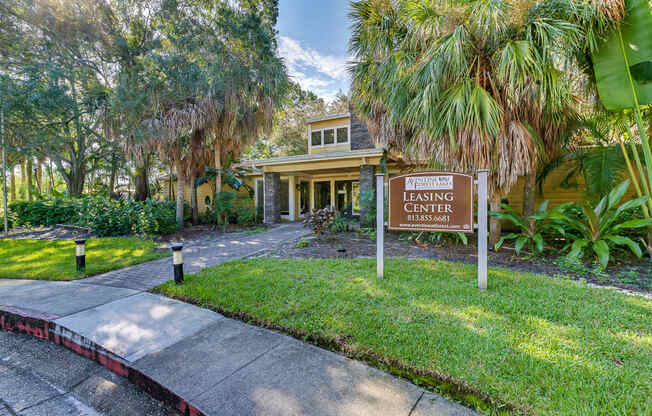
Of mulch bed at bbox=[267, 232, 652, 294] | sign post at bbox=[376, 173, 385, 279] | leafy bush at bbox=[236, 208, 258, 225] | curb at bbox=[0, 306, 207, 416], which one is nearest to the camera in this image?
curb at bbox=[0, 306, 207, 416]

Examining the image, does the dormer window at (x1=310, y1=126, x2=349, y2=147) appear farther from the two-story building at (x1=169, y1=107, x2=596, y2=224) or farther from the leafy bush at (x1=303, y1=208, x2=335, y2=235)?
the leafy bush at (x1=303, y1=208, x2=335, y2=235)

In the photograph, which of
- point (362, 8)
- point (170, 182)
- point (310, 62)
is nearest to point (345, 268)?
point (362, 8)

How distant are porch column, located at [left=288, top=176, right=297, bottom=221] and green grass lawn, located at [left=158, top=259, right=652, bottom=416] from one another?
9.75 metres

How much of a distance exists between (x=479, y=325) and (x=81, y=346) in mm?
4386

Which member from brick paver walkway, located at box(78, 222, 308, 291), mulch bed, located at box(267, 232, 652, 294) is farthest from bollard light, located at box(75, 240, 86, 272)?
mulch bed, located at box(267, 232, 652, 294)

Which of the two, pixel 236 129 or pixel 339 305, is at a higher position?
pixel 236 129

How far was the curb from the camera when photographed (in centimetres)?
221

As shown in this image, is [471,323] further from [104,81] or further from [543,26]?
[104,81]

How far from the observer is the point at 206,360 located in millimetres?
2586

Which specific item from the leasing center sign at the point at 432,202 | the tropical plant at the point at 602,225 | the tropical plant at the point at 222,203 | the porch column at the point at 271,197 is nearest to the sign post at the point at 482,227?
the leasing center sign at the point at 432,202

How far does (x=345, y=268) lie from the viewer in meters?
5.30

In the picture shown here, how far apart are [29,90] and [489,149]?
50.4 ft

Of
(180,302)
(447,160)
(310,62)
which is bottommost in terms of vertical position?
(180,302)

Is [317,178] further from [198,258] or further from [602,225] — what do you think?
[602,225]
